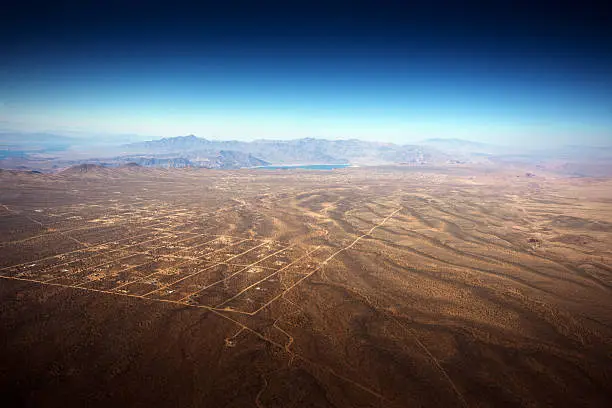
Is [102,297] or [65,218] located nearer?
[102,297]

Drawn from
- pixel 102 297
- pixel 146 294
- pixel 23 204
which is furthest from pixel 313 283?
pixel 23 204

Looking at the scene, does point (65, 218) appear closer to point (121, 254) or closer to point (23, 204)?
point (23, 204)

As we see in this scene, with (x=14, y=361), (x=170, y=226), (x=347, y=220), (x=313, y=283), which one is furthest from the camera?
(x=347, y=220)

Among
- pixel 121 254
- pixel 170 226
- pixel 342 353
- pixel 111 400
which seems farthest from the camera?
pixel 170 226

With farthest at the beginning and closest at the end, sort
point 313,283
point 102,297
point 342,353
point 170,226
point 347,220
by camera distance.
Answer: point 347,220 → point 170,226 → point 313,283 → point 102,297 → point 342,353

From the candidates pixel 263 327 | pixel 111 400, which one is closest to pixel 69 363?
pixel 111 400

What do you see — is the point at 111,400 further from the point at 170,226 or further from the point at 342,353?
the point at 170,226
